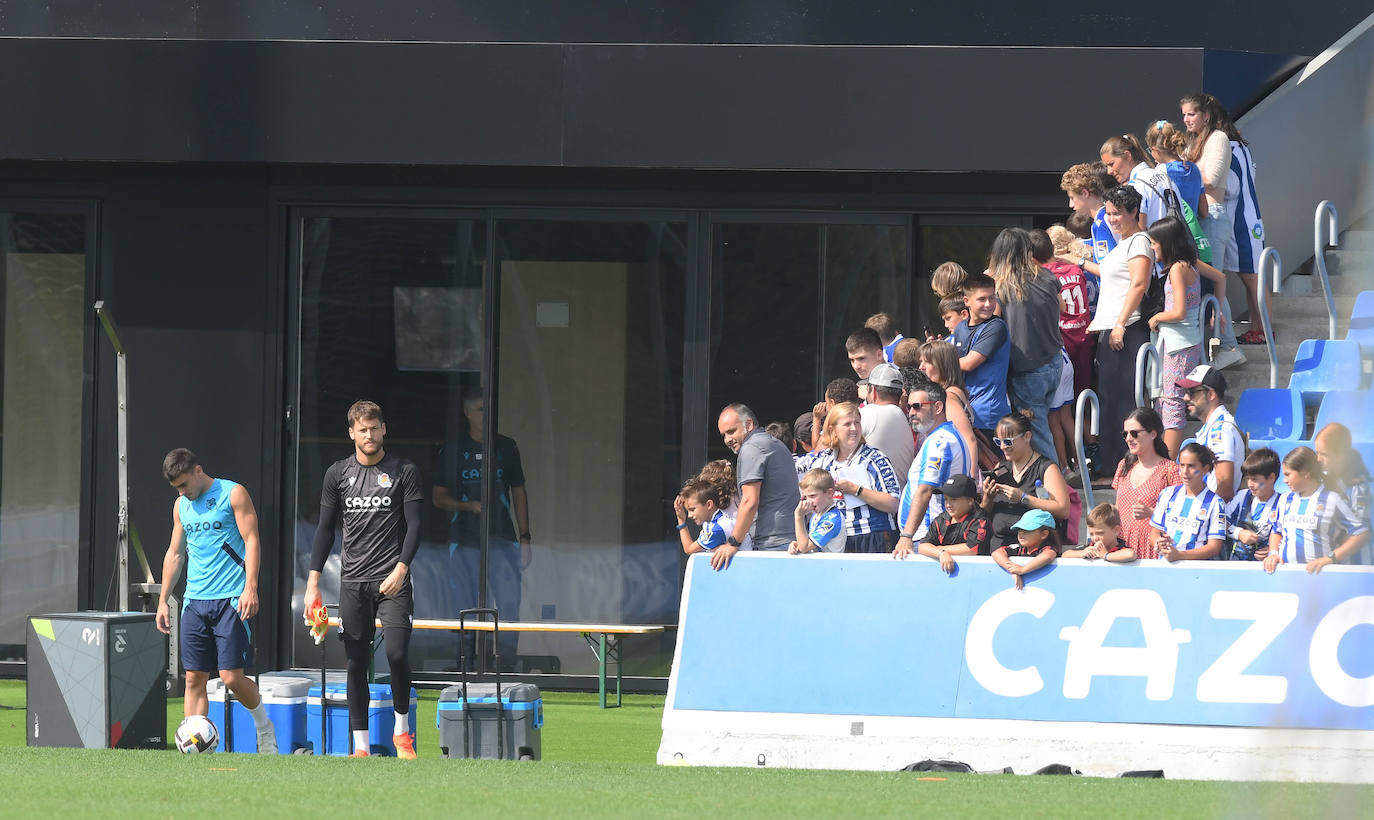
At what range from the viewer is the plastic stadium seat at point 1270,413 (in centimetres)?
1016

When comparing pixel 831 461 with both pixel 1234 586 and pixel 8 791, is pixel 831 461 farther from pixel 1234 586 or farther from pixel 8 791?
pixel 8 791

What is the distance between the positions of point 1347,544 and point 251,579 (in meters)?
5.66

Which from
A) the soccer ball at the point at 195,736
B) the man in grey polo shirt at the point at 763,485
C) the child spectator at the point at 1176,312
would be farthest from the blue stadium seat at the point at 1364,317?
the soccer ball at the point at 195,736

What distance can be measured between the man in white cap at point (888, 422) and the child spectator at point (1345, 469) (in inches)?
83.4

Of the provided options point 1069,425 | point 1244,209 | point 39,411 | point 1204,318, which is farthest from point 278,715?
point 1244,209

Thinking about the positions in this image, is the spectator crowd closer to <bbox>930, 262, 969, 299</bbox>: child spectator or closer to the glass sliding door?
<bbox>930, 262, 969, 299</bbox>: child spectator

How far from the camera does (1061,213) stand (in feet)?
42.4

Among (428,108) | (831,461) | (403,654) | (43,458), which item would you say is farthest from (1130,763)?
(43,458)

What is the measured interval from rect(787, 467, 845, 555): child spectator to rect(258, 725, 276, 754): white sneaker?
3.14m

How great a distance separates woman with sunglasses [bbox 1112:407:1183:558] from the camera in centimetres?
884

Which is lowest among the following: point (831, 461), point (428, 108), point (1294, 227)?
point (831, 461)

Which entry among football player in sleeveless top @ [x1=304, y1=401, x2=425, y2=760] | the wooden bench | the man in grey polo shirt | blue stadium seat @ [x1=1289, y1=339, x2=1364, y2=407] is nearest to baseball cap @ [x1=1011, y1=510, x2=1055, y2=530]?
the man in grey polo shirt

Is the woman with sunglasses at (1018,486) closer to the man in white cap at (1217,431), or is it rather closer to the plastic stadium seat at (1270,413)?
the man in white cap at (1217,431)

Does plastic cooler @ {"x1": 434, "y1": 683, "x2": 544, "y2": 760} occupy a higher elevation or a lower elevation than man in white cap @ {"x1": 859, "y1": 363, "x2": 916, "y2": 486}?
lower
